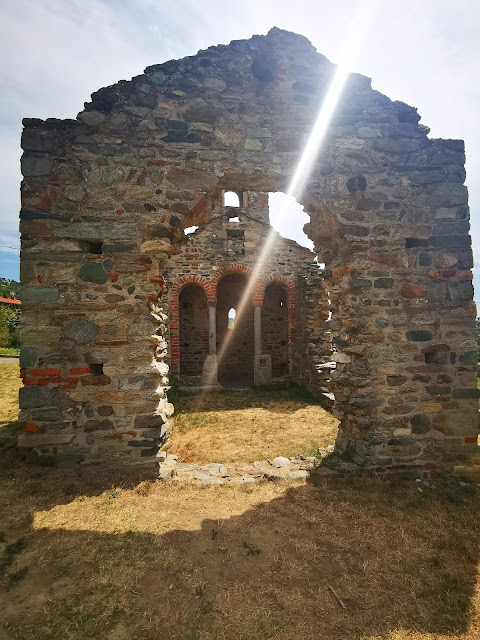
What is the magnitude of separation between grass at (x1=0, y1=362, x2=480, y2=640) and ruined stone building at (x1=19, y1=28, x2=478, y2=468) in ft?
1.80

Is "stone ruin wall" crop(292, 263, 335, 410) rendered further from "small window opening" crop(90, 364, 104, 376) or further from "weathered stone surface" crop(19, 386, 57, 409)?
"weathered stone surface" crop(19, 386, 57, 409)

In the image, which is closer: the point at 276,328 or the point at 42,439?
the point at 42,439

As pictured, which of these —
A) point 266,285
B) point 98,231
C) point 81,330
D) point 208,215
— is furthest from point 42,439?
point 266,285

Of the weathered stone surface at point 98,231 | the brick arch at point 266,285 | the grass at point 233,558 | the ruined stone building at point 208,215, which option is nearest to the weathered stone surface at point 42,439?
the ruined stone building at point 208,215

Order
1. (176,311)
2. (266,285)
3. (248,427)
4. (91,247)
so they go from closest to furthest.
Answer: (91,247) → (248,427) → (176,311) → (266,285)

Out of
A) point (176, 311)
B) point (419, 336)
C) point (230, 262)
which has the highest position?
point (230, 262)

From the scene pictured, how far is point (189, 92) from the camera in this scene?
3.84 metres

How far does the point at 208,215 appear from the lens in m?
4.20

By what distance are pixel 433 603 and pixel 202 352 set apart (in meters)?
11.8

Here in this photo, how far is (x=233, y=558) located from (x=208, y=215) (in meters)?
3.60

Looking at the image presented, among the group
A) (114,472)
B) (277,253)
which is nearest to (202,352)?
(277,253)

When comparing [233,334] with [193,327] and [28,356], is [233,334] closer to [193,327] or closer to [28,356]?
[193,327]

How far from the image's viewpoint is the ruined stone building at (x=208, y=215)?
3621 mm

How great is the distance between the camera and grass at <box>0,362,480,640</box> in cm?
190
